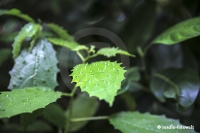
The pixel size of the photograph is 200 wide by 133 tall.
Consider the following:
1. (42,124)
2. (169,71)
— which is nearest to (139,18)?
(169,71)

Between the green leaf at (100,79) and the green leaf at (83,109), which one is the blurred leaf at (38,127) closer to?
the green leaf at (83,109)

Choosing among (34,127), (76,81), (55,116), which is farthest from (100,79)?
(34,127)

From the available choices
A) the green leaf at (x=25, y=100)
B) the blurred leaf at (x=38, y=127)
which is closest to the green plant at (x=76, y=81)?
the green leaf at (x=25, y=100)

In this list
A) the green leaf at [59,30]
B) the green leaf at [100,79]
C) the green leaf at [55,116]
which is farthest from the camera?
the green leaf at [55,116]

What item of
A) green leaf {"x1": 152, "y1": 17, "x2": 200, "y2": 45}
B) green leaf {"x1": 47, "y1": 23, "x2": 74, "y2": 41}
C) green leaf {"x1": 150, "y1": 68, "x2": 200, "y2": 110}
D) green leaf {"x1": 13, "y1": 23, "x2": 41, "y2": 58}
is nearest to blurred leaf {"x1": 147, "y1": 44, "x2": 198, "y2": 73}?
green leaf {"x1": 150, "y1": 68, "x2": 200, "y2": 110}

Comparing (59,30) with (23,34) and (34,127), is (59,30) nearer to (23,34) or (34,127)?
(23,34)

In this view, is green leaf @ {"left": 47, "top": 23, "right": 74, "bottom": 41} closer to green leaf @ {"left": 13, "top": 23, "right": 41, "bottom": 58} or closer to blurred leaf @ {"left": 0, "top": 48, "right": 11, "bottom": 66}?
green leaf @ {"left": 13, "top": 23, "right": 41, "bottom": 58}

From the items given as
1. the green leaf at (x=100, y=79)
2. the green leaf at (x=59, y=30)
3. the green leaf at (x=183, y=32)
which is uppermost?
the green leaf at (x=59, y=30)
